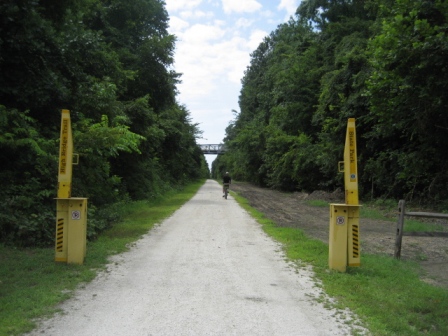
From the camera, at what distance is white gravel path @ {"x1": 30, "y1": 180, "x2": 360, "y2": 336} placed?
17.8 feet

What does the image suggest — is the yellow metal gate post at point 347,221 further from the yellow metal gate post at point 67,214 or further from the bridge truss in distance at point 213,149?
the bridge truss in distance at point 213,149

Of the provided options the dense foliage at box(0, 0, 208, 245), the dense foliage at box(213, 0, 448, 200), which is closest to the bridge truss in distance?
the dense foliage at box(213, 0, 448, 200)

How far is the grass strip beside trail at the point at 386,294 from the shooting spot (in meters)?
5.67

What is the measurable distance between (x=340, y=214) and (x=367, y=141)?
A: 19456 mm

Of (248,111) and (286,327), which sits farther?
(248,111)

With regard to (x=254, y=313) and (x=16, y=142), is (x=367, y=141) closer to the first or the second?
(x=16, y=142)

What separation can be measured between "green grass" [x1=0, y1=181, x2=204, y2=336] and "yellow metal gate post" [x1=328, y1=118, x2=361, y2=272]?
14.6 feet

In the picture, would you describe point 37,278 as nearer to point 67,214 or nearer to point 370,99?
point 67,214

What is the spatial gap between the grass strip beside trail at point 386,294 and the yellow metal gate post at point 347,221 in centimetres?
24

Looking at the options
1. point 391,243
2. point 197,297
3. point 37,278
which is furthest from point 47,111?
point 391,243

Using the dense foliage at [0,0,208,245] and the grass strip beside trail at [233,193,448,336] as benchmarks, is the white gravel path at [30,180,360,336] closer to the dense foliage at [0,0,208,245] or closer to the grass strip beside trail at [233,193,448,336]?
the grass strip beside trail at [233,193,448,336]

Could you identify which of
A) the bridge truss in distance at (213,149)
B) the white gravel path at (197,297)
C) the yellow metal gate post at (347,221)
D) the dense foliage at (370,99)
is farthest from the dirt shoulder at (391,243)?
the bridge truss in distance at (213,149)

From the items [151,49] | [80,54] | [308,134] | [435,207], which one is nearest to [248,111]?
[308,134]

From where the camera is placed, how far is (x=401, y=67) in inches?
656
